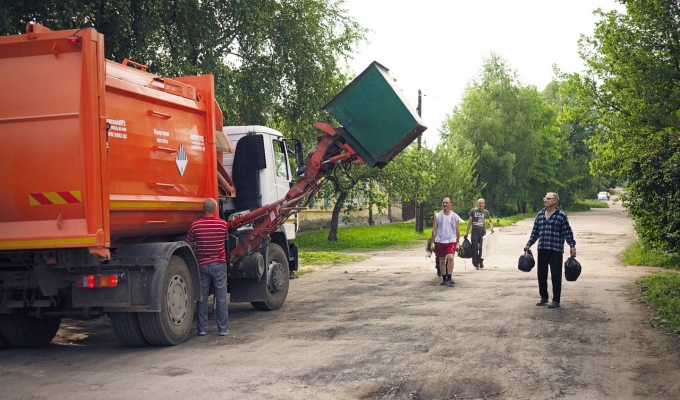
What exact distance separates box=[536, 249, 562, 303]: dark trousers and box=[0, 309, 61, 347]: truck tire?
694cm

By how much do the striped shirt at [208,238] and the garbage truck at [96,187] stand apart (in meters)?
0.20

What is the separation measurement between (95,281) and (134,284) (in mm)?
423

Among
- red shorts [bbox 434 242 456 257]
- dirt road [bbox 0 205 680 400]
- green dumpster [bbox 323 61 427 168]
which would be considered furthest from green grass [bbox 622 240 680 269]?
green dumpster [bbox 323 61 427 168]

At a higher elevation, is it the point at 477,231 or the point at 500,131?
the point at 500,131

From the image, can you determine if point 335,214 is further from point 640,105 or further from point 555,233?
point 555,233

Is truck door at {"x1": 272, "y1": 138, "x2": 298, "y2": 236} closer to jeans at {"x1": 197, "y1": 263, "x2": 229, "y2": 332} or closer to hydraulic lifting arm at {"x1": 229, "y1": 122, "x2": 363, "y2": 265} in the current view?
hydraulic lifting arm at {"x1": 229, "y1": 122, "x2": 363, "y2": 265}

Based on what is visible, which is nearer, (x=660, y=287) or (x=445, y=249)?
(x=660, y=287)

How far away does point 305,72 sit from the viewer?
65.7 feet

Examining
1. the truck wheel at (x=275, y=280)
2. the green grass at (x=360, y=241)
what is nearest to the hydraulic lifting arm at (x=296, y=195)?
the truck wheel at (x=275, y=280)

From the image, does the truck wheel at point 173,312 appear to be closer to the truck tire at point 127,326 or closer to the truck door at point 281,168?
the truck tire at point 127,326

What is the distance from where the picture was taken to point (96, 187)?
818 cm

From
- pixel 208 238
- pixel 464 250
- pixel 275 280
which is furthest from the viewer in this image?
pixel 464 250

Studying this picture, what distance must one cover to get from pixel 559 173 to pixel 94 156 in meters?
74.1

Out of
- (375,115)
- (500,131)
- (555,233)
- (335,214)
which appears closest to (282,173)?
(375,115)
